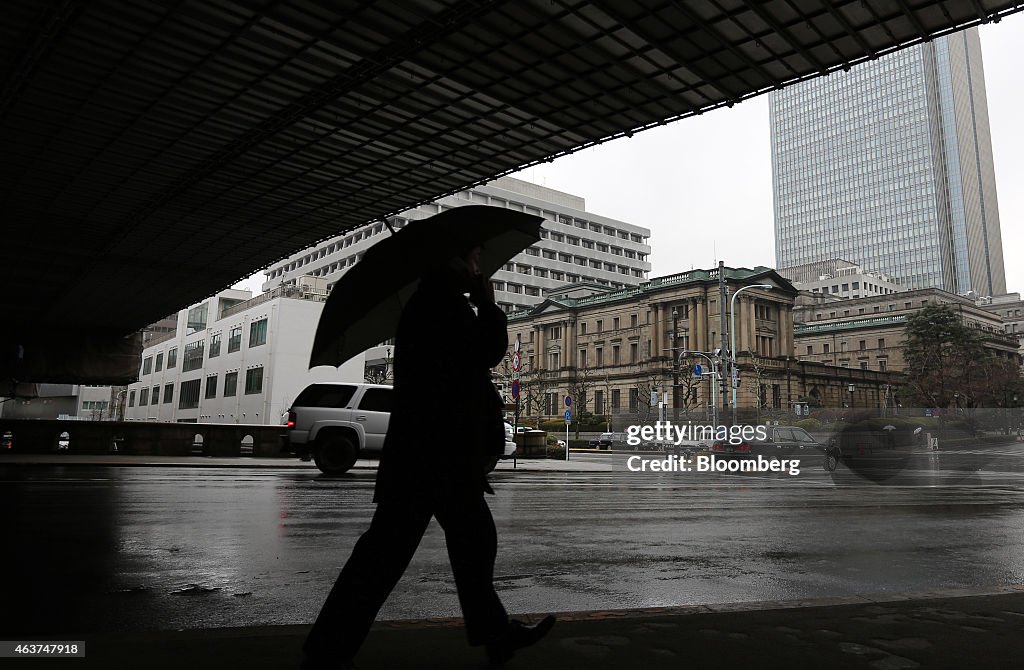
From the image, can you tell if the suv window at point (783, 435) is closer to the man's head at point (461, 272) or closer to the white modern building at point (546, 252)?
the man's head at point (461, 272)

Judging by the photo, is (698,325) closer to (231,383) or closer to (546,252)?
(546,252)

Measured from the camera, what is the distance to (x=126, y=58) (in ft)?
45.7

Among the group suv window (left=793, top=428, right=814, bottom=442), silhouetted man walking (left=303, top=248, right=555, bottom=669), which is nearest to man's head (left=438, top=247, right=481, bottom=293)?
silhouetted man walking (left=303, top=248, right=555, bottom=669)

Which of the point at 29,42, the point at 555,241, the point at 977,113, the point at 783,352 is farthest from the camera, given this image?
the point at 977,113

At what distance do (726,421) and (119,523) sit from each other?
25176 mm

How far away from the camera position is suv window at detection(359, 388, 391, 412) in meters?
16.6

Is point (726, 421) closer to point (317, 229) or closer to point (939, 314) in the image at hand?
point (317, 229)

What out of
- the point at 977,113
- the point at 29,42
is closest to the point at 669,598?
the point at 29,42

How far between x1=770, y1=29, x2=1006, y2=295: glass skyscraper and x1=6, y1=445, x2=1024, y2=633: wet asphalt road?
164372mm

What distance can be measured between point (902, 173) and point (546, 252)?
94.3 m

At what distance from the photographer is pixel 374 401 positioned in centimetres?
1672

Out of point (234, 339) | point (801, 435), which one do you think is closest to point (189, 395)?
point (234, 339)

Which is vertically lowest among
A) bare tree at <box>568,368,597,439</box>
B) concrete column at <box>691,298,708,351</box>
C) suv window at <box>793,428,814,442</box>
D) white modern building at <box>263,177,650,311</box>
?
suv window at <box>793,428,814,442</box>

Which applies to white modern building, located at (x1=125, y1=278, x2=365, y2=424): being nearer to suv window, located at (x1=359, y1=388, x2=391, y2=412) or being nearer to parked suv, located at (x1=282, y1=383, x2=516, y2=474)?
parked suv, located at (x1=282, y1=383, x2=516, y2=474)
